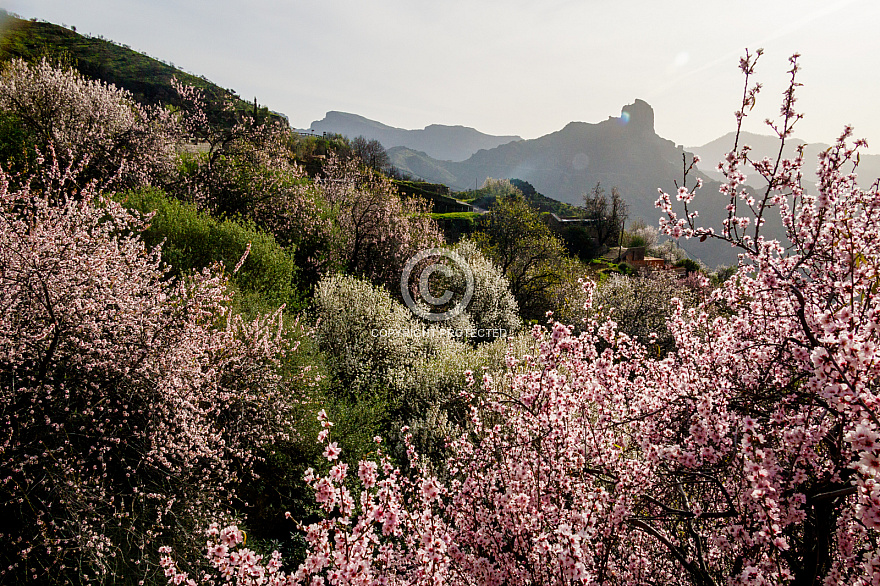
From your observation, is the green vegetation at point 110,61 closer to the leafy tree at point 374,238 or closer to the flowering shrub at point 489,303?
the leafy tree at point 374,238

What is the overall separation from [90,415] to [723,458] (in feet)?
21.5

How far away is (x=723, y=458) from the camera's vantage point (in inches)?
123

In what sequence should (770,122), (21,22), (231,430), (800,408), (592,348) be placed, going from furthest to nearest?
1. (21,22)
2. (231,430)
3. (592,348)
4. (770,122)
5. (800,408)

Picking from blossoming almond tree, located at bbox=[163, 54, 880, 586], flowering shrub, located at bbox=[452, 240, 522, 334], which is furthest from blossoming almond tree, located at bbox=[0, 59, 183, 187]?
blossoming almond tree, located at bbox=[163, 54, 880, 586]

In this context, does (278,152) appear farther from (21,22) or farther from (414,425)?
(21,22)

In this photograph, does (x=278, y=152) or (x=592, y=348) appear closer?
(x=592, y=348)

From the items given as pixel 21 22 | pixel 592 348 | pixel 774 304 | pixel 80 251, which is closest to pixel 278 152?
pixel 80 251

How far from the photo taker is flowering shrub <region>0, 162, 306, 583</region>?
172 inches

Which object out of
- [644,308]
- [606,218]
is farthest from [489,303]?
[606,218]

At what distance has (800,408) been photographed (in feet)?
9.86

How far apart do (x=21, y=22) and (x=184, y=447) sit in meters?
86.2

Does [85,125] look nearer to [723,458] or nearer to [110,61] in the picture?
[723,458]

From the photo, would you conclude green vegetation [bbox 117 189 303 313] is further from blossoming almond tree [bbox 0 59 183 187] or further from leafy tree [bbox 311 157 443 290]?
leafy tree [bbox 311 157 443 290]

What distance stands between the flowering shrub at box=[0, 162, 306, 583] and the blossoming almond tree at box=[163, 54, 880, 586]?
87.4 inches
